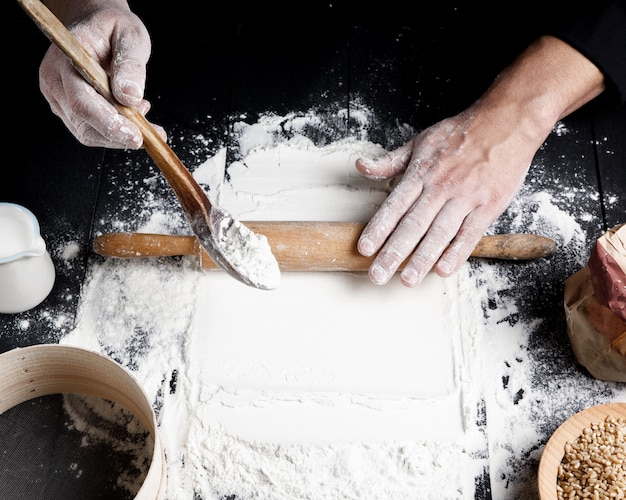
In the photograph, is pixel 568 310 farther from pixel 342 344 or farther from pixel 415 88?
pixel 415 88

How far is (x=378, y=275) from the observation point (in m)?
1.23

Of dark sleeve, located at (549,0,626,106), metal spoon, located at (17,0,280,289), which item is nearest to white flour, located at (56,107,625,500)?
metal spoon, located at (17,0,280,289)

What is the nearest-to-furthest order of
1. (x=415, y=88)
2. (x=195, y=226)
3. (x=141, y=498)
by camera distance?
(x=141, y=498) → (x=195, y=226) → (x=415, y=88)

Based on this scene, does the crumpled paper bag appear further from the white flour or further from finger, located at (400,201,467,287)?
finger, located at (400,201,467,287)

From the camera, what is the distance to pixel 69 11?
1284mm

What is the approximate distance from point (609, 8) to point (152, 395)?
3.76ft

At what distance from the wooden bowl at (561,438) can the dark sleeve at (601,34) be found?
0.67 metres

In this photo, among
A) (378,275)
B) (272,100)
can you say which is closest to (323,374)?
(378,275)

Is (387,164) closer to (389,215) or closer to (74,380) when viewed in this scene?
(389,215)

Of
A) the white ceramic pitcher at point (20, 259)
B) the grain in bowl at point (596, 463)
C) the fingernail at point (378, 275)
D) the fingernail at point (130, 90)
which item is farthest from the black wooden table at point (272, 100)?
the fingernail at point (130, 90)

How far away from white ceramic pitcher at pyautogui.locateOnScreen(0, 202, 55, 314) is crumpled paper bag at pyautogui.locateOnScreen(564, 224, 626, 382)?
971 mm

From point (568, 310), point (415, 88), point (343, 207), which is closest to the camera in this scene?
point (568, 310)

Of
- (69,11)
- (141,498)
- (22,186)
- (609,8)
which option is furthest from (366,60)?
(141,498)

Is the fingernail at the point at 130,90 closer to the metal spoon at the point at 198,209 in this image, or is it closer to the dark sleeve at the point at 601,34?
the metal spoon at the point at 198,209
